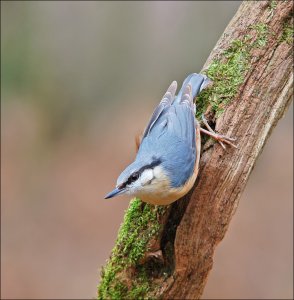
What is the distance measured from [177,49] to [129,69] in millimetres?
716

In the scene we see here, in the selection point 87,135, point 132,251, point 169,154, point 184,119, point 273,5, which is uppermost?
point 87,135

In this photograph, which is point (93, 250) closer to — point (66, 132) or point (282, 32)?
point (66, 132)

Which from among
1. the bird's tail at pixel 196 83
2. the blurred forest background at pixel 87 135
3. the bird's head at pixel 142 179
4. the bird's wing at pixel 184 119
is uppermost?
the blurred forest background at pixel 87 135

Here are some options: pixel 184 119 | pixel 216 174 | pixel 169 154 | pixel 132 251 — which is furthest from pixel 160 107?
pixel 132 251

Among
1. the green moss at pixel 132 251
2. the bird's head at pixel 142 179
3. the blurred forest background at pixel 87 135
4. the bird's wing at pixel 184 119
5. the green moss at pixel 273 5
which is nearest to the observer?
the bird's head at pixel 142 179

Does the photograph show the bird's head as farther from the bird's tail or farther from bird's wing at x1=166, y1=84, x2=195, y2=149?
the bird's tail

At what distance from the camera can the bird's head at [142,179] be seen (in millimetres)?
2943

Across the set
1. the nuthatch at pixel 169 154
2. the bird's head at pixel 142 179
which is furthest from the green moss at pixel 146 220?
the bird's head at pixel 142 179

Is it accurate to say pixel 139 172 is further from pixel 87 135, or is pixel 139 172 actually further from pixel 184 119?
pixel 87 135

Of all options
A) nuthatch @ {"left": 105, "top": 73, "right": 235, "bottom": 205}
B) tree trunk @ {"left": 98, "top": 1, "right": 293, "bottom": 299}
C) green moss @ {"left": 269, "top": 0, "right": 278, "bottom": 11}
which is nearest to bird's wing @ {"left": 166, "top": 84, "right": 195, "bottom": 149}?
nuthatch @ {"left": 105, "top": 73, "right": 235, "bottom": 205}

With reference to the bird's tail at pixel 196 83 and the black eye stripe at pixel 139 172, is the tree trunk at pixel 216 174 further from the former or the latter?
the black eye stripe at pixel 139 172

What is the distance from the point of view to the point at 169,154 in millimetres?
3180

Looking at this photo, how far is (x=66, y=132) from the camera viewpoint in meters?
7.56

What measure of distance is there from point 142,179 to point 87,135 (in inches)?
189
